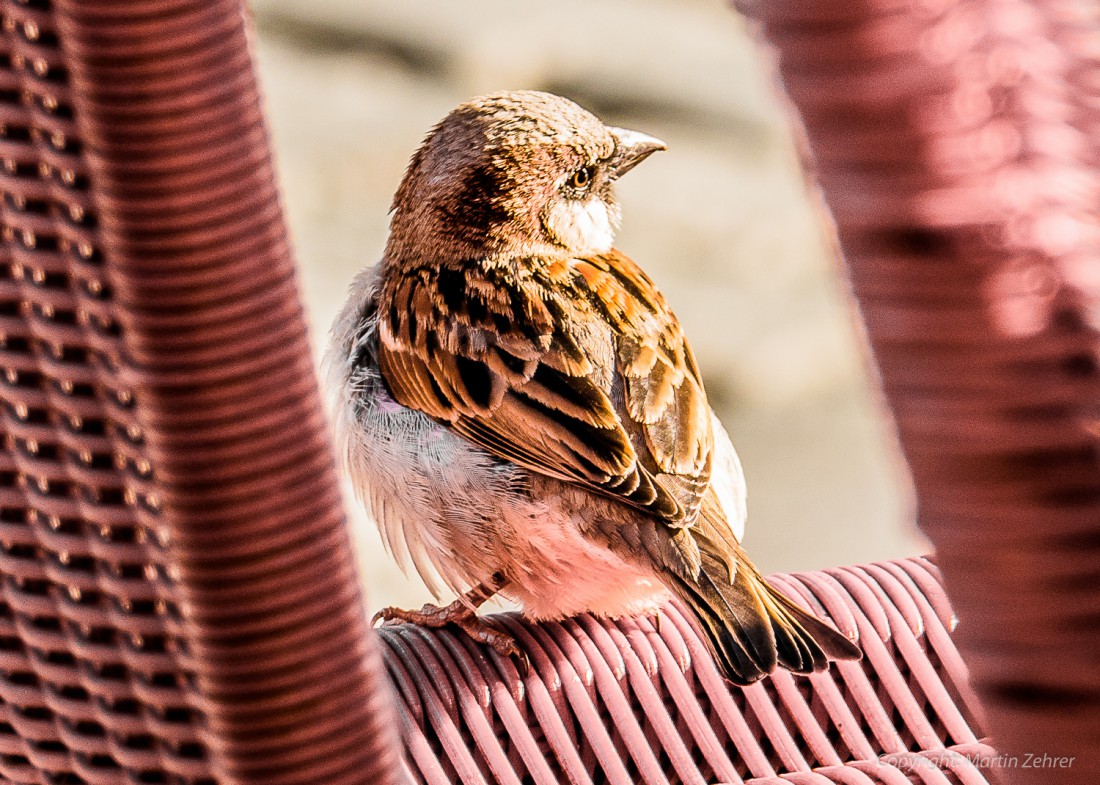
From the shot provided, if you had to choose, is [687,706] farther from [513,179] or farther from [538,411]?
[513,179]

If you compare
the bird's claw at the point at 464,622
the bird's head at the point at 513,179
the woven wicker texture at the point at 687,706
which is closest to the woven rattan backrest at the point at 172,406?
the woven wicker texture at the point at 687,706

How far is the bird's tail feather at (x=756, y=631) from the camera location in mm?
1485

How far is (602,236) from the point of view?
229 cm

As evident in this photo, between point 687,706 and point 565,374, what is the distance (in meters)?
0.52

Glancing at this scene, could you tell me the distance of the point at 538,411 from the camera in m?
1.86

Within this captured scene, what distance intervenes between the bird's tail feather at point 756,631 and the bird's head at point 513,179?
29.0 inches

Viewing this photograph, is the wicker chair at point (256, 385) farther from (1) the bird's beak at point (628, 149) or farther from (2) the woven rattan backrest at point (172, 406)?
(1) the bird's beak at point (628, 149)

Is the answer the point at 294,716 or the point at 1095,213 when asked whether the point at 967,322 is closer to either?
the point at 1095,213

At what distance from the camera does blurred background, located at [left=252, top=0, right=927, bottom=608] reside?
504 centimetres

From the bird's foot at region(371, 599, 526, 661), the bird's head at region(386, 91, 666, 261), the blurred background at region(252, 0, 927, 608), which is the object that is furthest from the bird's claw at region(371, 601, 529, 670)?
the blurred background at region(252, 0, 927, 608)

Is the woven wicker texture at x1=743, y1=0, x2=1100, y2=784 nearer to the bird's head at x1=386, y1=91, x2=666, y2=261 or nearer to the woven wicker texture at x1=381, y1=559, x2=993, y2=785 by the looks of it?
the woven wicker texture at x1=381, y1=559, x2=993, y2=785

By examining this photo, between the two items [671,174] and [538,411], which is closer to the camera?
[538,411]

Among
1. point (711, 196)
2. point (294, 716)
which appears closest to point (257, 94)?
point (294, 716)

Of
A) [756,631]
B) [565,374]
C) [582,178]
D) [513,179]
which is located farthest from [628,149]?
[756,631]
